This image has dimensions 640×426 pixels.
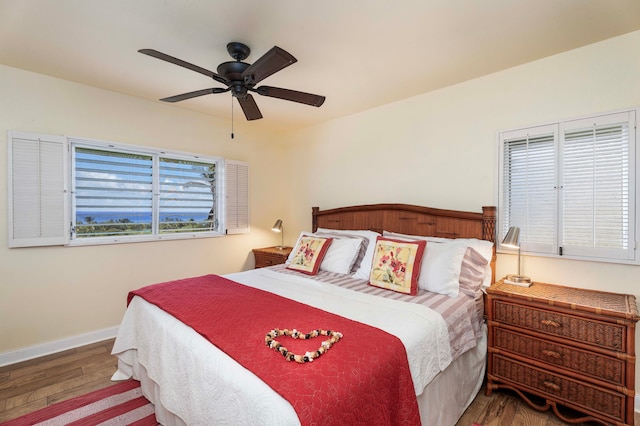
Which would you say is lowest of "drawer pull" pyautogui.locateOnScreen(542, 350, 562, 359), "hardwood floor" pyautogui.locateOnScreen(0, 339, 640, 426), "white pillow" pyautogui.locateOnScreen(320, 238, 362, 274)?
"hardwood floor" pyautogui.locateOnScreen(0, 339, 640, 426)

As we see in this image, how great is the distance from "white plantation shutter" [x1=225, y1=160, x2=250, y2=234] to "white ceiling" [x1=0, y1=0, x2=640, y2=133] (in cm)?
→ 133

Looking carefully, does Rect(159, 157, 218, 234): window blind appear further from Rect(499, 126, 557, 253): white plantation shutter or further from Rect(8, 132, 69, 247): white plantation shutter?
Rect(499, 126, 557, 253): white plantation shutter

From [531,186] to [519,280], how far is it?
77 cm

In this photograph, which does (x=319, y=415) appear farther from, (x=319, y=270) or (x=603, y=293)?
(x=603, y=293)

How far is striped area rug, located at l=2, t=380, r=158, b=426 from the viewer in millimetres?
1846

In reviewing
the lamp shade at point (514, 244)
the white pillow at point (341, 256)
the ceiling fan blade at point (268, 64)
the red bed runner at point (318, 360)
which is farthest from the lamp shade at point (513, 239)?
the ceiling fan blade at point (268, 64)

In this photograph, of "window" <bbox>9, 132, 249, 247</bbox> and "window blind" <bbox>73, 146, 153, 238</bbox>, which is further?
"window blind" <bbox>73, 146, 153, 238</bbox>

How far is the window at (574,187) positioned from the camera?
2.02 metres

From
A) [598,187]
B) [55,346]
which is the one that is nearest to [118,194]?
[55,346]

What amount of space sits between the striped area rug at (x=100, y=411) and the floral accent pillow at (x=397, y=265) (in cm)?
179

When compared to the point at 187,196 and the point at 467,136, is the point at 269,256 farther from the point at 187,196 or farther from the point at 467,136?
the point at 467,136

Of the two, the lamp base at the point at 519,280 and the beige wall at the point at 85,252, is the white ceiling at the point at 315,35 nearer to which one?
the beige wall at the point at 85,252

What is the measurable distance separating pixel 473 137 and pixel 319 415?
8.47 feet

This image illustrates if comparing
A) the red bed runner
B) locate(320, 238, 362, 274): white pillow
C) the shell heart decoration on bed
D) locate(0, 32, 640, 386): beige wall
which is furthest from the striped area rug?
locate(320, 238, 362, 274): white pillow
